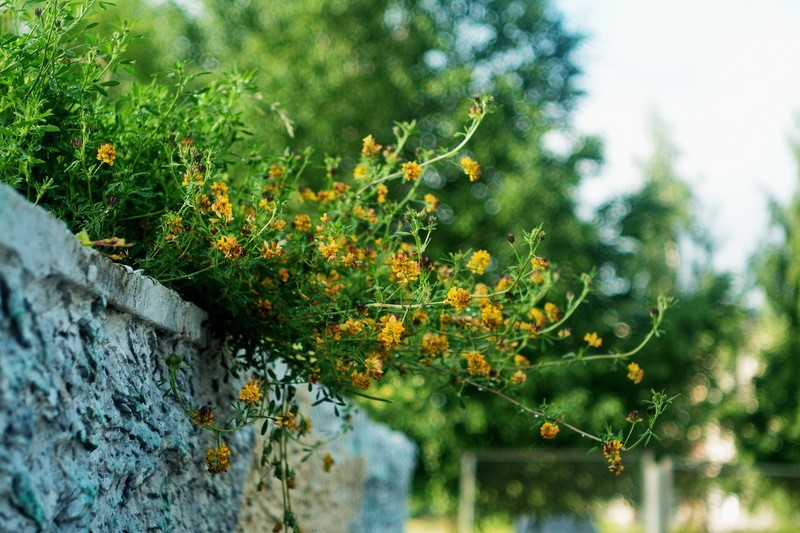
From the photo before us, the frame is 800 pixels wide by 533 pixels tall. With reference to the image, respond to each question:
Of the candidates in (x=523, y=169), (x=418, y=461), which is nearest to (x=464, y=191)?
(x=523, y=169)

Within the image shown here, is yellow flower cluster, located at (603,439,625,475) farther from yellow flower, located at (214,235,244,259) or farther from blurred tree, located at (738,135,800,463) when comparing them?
blurred tree, located at (738,135,800,463)

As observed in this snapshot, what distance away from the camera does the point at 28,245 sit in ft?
4.90

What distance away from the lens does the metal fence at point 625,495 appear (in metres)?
8.34

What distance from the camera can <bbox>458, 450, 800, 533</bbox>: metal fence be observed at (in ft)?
27.4

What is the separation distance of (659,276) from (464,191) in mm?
7177

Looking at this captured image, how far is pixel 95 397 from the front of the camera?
72.2 inches

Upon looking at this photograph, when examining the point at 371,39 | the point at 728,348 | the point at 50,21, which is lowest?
the point at 50,21

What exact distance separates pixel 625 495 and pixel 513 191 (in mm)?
4170

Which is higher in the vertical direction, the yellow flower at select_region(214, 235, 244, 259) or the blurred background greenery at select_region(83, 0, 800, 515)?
the blurred background greenery at select_region(83, 0, 800, 515)

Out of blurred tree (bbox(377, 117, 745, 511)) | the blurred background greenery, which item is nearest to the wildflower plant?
blurred tree (bbox(377, 117, 745, 511))

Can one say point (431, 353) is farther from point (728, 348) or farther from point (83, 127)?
point (728, 348)

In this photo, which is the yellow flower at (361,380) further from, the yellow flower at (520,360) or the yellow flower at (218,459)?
the yellow flower at (520,360)

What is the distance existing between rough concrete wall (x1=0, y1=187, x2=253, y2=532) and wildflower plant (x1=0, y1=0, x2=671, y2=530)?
0.30 feet

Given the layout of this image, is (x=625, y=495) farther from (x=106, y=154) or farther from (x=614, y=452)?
(x=106, y=154)
